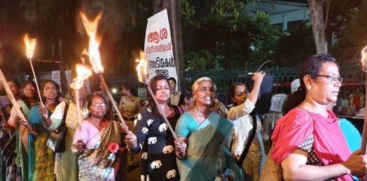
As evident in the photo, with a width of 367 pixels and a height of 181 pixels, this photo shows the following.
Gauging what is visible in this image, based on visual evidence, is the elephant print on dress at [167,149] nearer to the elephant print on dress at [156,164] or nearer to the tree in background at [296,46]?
the elephant print on dress at [156,164]

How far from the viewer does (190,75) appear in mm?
9711

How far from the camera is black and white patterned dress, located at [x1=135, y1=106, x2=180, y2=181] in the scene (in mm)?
4199

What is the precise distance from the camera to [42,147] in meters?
5.77

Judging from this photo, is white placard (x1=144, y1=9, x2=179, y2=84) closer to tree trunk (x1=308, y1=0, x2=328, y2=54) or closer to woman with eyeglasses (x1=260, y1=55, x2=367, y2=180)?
tree trunk (x1=308, y1=0, x2=328, y2=54)

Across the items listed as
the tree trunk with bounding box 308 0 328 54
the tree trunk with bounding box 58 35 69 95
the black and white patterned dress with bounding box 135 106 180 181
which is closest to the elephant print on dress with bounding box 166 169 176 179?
the black and white patterned dress with bounding box 135 106 180 181

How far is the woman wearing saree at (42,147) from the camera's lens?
224 inches

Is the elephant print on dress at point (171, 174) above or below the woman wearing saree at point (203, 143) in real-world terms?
below

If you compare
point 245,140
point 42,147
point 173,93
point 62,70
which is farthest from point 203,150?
point 62,70

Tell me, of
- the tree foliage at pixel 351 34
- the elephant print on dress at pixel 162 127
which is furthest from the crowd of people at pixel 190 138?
the tree foliage at pixel 351 34

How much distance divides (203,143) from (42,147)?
9.46 feet

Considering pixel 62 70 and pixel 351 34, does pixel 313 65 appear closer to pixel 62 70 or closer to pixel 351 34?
pixel 351 34

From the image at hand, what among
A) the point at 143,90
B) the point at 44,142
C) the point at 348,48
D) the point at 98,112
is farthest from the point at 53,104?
the point at 348,48

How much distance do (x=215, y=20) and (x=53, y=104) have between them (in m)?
9.85

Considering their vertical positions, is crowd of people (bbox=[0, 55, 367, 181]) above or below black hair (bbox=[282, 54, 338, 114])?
below
